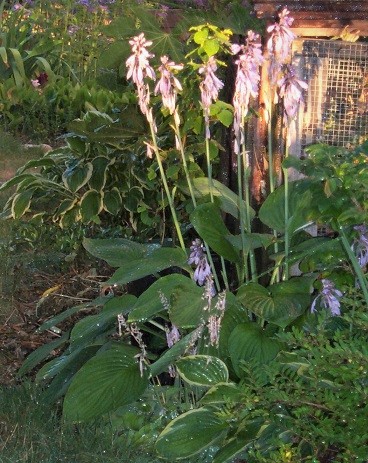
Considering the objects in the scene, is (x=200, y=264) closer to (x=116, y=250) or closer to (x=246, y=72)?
(x=116, y=250)

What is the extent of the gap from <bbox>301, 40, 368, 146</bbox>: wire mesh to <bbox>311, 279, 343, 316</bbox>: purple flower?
1100 millimetres

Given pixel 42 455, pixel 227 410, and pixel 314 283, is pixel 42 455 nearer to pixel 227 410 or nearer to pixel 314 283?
pixel 227 410

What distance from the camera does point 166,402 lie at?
3.84 metres

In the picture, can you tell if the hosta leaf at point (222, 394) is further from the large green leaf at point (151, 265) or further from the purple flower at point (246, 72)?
the purple flower at point (246, 72)

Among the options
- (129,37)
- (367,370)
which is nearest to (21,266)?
(129,37)

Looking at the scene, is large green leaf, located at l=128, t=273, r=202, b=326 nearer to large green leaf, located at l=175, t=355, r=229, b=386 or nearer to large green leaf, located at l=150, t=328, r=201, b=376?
large green leaf, located at l=150, t=328, r=201, b=376

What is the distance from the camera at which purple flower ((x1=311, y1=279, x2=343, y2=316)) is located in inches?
140

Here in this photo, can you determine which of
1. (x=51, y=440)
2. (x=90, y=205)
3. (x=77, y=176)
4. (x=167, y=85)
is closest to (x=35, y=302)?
(x=90, y=205)

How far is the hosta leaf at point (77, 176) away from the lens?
17.5ft

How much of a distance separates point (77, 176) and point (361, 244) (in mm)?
2183

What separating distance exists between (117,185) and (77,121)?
0.63m

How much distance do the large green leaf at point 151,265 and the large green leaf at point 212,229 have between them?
0.14 meters

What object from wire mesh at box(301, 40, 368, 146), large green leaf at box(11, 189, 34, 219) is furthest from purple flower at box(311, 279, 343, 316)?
large green leaf at box(11, 189, 34, 219)

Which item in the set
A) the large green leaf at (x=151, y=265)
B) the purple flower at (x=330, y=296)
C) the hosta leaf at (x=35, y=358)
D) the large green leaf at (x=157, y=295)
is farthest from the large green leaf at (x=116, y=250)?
the purple flower at (x=330, y=296)
